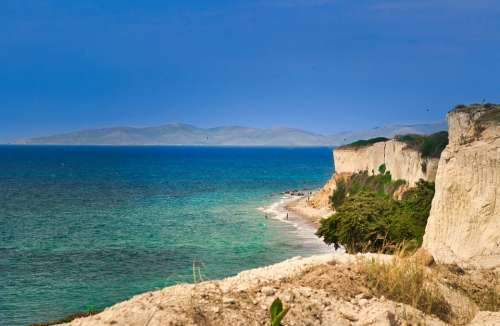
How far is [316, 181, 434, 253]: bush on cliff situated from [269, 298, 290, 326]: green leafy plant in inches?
999

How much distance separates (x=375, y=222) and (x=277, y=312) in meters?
28.8

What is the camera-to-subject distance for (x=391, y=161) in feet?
223

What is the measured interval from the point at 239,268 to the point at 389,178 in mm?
33217

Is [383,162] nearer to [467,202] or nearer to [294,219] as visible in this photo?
[294,219]

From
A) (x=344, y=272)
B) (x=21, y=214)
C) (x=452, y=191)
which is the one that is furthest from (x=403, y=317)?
(x=21, y=214)

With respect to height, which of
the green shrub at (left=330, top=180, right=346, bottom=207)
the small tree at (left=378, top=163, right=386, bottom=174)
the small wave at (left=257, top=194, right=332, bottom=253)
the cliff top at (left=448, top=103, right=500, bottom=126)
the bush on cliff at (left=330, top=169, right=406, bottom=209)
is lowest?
the small wave at (left=257, top=194, right=332, bottom=253)

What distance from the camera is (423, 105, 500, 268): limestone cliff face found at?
2059 centimetres

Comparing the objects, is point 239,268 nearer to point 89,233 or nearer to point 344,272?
point 89,233

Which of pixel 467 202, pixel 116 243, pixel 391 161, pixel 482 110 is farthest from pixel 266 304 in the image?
pixel 391 161

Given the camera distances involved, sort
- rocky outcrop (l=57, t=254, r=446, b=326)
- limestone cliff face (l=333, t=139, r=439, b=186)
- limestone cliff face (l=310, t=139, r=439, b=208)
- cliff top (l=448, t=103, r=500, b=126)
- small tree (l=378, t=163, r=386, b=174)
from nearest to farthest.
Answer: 1. rocky outcrop (l=57, t=254, r=446, b=326)
2. cliff top (l=448, t=103, r=500, b=126)
3. limestone cliff face (l=333, t=139, r=439, b=186)
4. limestone cliff face (l=310, t=139, r=439, b=208)
5. small tree (l=378, t=163, r=386, b=174)

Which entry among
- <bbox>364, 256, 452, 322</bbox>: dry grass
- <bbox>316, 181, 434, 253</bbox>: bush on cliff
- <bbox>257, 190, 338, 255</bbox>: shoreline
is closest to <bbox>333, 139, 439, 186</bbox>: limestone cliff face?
<bbox>257, 190, 338, 255</bbox>: shoreline

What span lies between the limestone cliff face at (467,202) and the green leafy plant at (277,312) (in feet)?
38.3

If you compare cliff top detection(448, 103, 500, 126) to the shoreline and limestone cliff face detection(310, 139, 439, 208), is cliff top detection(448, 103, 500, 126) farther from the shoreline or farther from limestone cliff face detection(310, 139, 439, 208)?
the shoreline

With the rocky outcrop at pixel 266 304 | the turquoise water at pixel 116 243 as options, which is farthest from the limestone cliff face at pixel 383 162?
the rocky outcrop at pixel 266 304
